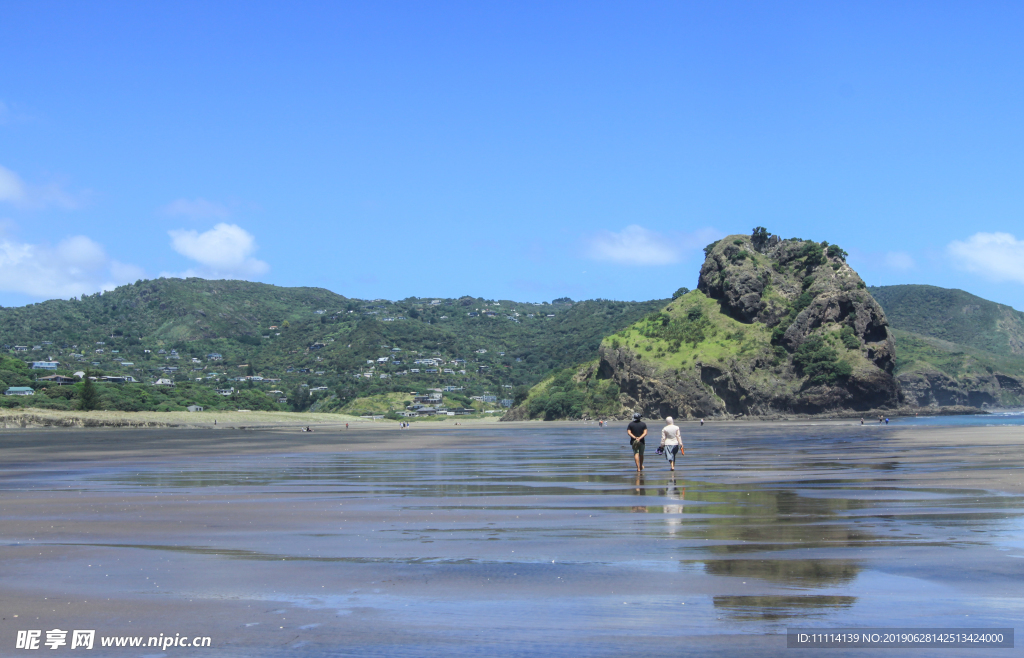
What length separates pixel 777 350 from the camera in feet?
493

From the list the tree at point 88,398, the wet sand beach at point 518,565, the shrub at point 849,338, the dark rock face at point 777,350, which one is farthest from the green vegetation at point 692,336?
the wet sand beach at point 518,565

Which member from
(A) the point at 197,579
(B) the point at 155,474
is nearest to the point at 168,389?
(B) the point at 155,474

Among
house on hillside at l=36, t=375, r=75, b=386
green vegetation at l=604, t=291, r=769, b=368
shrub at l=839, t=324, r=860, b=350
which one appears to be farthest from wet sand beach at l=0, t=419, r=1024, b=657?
shrub at l=839, t=324, r=860, b=350

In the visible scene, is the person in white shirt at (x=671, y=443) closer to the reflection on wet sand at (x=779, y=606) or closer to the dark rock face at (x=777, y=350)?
the reflection on wet sand at (x=779, y=606)

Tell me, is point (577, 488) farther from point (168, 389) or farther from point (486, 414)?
point (486, 414)

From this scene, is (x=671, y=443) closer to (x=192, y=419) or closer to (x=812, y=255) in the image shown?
(x=192, y=419)

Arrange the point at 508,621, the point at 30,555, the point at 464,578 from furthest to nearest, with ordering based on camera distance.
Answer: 1. the point at 30,555
2. the point at 464,578
3. the point at 508,621

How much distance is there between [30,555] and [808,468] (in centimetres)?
2085

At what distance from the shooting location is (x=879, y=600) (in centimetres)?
781

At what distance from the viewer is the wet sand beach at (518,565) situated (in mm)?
7039

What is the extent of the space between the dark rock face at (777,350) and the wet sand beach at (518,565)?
128 metres

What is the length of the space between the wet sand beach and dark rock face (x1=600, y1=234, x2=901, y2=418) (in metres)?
128

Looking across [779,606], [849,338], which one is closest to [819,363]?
[849,338]

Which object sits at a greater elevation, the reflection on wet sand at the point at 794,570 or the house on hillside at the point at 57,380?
the house on hillside at the point at 57,380
